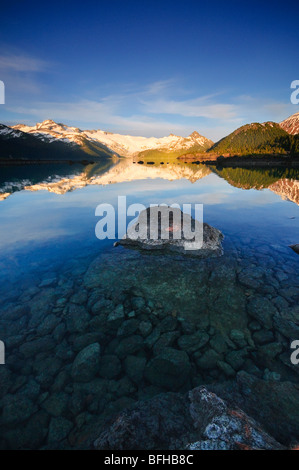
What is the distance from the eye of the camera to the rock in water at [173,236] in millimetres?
13867

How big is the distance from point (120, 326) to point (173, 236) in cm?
828

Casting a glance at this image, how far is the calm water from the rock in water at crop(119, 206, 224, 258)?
1008 mm

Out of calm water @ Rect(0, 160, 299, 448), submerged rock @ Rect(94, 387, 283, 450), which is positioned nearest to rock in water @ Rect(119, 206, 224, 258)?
calm water @ Rect(0, 160, 299, 448)

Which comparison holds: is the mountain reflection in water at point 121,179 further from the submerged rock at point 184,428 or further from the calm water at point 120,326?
the submerged rock at point 184,428

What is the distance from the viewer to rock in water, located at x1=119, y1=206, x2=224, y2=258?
13.9 m

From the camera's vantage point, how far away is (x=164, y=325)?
806 cm

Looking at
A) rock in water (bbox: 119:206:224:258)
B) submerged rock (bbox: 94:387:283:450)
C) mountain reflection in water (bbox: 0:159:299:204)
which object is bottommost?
submerged rock (bbox: 94:387:283:450)

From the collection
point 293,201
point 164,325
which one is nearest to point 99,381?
point 164,325

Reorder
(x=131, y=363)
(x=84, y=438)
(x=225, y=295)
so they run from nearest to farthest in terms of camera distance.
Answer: (x=84, y=438)
(x=131, y=363)
(x=225, y=295)

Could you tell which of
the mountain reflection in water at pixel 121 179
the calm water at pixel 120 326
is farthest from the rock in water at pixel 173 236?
the mountain reflection in water at pixel 121 179

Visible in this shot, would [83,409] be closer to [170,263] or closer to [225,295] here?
[225,295]

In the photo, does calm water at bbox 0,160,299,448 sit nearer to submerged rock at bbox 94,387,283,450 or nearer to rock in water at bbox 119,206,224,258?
submerged rock at bbox 94,387,283,450
